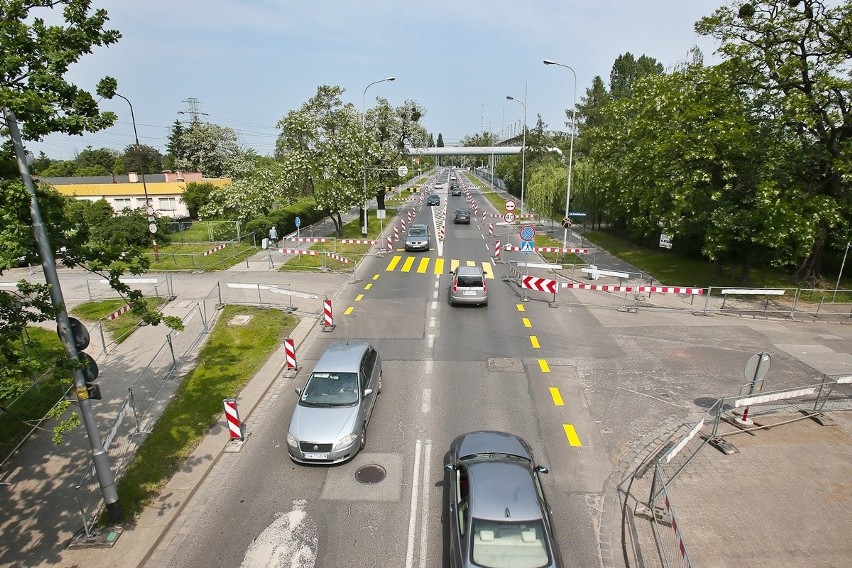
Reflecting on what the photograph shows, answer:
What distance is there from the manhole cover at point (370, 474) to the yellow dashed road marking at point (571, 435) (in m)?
4.09

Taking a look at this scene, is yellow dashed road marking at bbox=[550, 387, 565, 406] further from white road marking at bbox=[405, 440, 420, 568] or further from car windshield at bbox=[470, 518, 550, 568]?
car windshield at bbox=[470, 518, 550, 568]

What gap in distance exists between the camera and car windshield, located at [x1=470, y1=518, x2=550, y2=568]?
19.9ft

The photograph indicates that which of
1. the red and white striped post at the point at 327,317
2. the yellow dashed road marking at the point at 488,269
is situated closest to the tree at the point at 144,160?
the yellow dashed road marking at the point at 488,269

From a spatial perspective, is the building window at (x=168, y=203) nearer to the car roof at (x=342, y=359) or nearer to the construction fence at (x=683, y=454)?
the car roof at (x=342, y=359)

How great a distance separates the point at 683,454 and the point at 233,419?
9377mm

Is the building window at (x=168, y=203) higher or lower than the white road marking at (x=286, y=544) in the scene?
higher

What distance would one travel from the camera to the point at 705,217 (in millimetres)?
22266

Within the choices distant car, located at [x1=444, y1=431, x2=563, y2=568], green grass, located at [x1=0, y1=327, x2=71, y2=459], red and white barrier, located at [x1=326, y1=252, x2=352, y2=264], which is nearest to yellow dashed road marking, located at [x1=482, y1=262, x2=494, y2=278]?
red and white barrier, located at [x1=326, y1=252, x2=352, y2=264]

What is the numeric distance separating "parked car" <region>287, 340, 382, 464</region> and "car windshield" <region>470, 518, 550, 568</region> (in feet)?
11.9

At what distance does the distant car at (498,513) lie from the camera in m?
Result: 6.14

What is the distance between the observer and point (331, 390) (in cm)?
1034

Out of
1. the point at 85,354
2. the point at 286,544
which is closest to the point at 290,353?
the point at 85,354

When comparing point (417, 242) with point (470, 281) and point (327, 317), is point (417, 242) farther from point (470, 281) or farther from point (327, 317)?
point (327, 317)

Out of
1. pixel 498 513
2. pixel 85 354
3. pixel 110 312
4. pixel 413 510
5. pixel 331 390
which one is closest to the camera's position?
pixel 498 513
